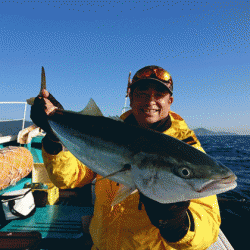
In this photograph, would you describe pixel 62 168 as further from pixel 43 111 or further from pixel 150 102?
pixel 150 102

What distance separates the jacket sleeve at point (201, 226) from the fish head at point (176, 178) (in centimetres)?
63

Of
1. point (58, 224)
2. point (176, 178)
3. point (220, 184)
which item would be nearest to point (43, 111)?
point (176, 178)

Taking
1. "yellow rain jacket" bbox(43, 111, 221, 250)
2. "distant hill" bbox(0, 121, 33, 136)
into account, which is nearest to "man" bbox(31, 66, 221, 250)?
"yellow rain jacket" bbox(43, 111, 221, 250)

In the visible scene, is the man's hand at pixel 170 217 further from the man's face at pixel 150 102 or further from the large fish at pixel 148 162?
the man's face at pixel 150 102

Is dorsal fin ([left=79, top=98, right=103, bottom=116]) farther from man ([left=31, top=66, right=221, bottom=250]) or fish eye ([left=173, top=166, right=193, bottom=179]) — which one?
fish eye ([left=173, top=166, right=193, bottom=179])

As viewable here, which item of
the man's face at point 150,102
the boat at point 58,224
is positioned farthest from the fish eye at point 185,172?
the boat at point 58,224

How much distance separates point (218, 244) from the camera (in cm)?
414

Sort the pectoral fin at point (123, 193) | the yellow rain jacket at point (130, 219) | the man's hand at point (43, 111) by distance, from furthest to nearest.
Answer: the man's hand at point (43, 111) < the yellow rain jacket at point (130, 219) < the pectoral fin at point (123, 193)

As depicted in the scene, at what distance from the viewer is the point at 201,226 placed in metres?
1.95

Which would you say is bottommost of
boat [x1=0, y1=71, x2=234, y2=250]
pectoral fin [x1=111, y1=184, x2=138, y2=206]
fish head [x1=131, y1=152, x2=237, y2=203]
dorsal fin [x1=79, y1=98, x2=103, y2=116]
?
boat [x1=0, y1=71, x2=234, y2=250]

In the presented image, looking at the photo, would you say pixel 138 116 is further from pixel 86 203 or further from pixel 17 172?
pixel 86 203

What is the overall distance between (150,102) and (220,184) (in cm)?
159

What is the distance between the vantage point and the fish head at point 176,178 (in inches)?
56.3

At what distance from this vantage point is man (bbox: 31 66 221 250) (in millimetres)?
1853
